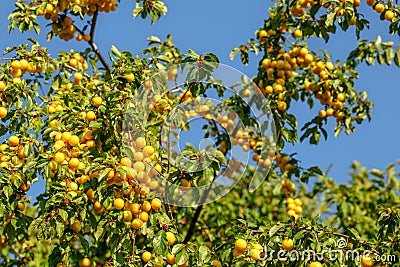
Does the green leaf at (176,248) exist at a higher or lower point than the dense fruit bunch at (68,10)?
lower

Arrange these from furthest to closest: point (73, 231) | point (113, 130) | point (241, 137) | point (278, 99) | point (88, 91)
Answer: point (241, 137) < point (278, 99) < point (88, 91) < point (73, 231) < point (113, 130)

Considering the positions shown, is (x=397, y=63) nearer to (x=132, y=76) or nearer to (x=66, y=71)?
(x=132, y=76)

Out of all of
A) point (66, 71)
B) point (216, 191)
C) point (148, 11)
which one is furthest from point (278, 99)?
point (66, 71)

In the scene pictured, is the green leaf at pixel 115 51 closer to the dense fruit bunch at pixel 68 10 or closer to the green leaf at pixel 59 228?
the dense fruit bunch at pixel 68 10

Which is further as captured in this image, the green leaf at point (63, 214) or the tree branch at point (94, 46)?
the tree branch at point (94, 46)

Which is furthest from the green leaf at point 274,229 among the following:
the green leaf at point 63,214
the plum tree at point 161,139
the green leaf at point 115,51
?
the green leaf at point 115,51

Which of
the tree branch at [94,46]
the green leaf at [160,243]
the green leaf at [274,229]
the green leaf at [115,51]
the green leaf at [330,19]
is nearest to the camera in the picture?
the green leaf at [160,243]

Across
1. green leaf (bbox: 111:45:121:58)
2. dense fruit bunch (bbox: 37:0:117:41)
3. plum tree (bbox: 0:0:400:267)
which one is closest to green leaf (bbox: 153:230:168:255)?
plum tree (bbox: 0:0:400:267)

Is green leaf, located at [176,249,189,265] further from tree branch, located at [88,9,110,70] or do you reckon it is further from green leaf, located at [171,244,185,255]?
tree branch, located at [88,9,110,70]

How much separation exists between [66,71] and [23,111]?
795 millimetres

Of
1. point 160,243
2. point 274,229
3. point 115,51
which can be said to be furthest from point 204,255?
point 115,51

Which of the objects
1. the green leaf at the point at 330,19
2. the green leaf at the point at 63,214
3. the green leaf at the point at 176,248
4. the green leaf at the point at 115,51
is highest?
the green leaf at the point at 330,19

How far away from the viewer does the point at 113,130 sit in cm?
355

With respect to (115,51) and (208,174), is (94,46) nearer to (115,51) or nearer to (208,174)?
(115,51)
